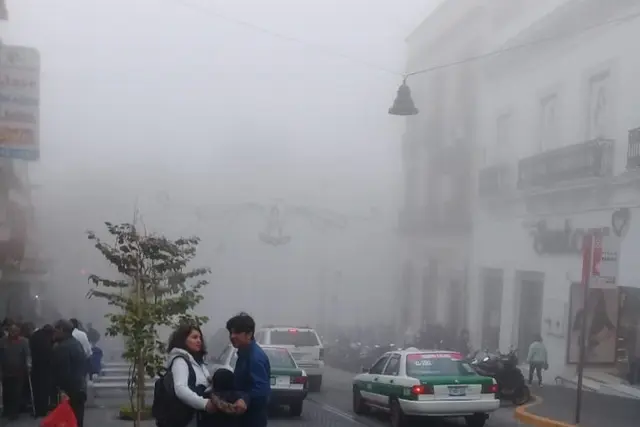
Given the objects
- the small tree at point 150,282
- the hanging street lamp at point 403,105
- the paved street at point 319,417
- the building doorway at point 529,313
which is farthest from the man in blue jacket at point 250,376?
the building doorway at point 529,313

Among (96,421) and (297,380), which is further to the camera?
→ (297,380)

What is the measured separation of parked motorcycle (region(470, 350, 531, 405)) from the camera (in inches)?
609

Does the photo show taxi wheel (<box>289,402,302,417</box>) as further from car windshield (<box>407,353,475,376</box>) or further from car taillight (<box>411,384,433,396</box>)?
car taillight (<box>411,384,433,396</box>)

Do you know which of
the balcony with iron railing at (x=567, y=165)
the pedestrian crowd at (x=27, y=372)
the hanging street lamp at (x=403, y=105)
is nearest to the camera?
the pedestrian crowd at (x=27, y=372)

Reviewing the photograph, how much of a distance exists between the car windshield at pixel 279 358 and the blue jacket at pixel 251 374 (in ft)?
29.6

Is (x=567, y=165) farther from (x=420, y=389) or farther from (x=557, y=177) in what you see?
(x=420, y=389)

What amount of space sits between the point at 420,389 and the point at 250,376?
677 cm

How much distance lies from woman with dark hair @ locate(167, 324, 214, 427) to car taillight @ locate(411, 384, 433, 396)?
642 centimetres

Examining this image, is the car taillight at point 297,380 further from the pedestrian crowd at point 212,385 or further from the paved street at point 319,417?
the pedestrian crowd at point 212,385

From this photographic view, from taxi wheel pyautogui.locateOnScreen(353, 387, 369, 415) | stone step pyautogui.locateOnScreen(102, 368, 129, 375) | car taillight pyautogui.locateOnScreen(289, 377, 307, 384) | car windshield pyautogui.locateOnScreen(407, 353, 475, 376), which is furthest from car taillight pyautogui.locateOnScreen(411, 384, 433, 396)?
stone step pyautogui.locateOnScreen(102, 368, 129, 375)

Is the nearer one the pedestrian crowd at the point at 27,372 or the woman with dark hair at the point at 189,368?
the woman with dark hair at the point at 189,368

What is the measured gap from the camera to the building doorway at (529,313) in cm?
2114

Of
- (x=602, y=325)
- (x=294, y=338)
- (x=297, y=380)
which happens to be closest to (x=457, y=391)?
(x=297, y=380)

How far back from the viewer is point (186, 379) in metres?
5.09
